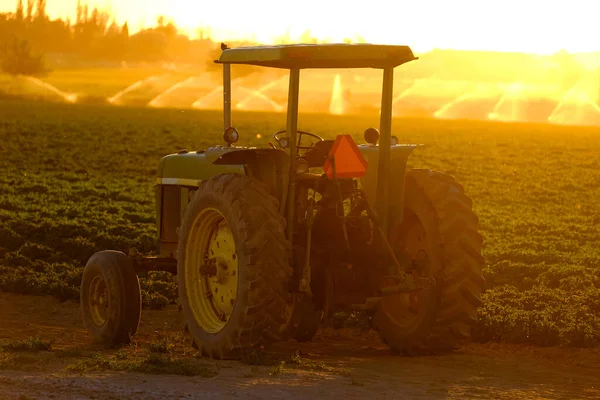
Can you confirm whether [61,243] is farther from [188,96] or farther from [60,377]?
[188,96]

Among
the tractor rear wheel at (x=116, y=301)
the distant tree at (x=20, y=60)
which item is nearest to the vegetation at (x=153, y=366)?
the tractor rear wheel at (x=116, y=301)

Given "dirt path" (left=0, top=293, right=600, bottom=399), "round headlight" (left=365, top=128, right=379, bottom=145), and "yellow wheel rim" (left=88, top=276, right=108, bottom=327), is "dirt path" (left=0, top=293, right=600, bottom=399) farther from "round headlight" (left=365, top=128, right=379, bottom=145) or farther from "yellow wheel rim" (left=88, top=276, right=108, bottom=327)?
"round headlight" (left=365, top=128, right=379, bottom=145)

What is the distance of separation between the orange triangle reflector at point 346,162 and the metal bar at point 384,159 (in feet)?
0.94

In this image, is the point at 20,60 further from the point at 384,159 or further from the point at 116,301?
the point at 384,159

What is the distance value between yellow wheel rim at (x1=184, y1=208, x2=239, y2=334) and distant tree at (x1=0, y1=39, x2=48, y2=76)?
403 ft

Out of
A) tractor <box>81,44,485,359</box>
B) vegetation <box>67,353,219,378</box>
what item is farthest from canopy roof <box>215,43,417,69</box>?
vegetation <box>67,353,219,378</box>

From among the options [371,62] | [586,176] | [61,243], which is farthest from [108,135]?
[371,62]

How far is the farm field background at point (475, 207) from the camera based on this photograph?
42.2 feet

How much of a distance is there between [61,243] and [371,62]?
8.50m

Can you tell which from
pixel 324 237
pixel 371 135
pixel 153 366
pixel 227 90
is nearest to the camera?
pixel 153 366

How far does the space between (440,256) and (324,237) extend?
969 mm

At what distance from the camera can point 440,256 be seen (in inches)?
381

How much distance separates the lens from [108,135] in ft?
162

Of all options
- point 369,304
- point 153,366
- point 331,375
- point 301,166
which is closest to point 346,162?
point 301,166
